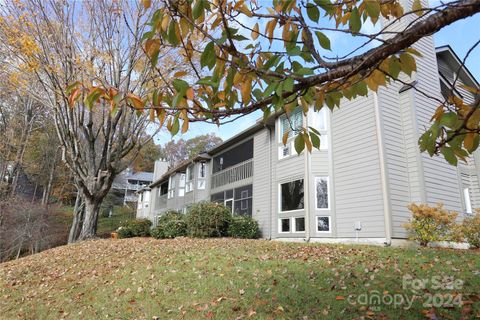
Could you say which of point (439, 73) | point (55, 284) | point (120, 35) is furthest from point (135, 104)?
point (439, 73)

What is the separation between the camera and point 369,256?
8094 mm

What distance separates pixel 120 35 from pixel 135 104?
46.1ft

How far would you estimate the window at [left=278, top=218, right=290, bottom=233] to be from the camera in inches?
585

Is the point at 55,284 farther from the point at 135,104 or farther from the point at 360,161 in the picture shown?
the point at 360,161

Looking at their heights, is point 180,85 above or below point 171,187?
below

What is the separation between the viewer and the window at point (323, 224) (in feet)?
42.6

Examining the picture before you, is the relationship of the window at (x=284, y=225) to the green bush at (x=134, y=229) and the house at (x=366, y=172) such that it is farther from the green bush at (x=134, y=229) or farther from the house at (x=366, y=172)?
the green bush at (x=134, y=229)

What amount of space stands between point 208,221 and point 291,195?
4.11 meters

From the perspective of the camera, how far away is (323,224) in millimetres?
13078

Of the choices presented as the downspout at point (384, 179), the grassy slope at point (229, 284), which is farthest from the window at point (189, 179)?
the downspout at point (384, 179)

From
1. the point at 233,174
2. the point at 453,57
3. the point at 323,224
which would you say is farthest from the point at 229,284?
the point at 453,57

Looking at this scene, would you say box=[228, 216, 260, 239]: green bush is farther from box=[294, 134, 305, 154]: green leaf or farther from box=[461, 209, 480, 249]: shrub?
box=[294, 134, 305, 154]: green leaf

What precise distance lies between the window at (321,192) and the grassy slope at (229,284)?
4044 mm

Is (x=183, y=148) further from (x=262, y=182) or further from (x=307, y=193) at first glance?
(x=307, y=193)
